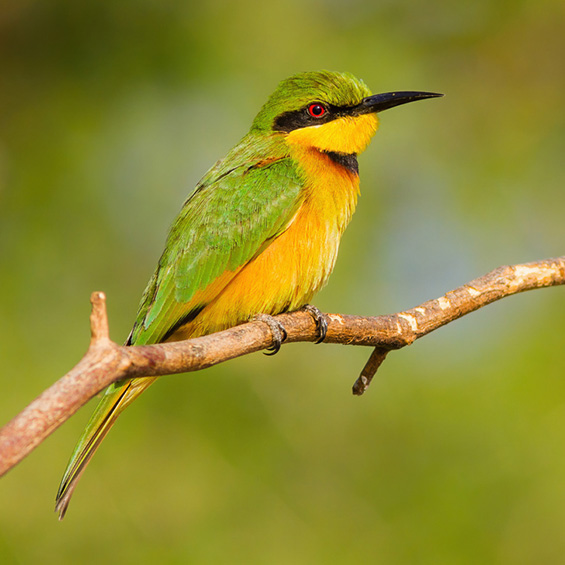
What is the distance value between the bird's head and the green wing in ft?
0.72

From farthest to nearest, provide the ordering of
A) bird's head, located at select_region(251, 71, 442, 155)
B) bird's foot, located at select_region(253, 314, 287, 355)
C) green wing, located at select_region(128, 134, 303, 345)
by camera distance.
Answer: bird's head, located at select_region(251, 71, 442, 155) → green wing, located at select_region(128, 134, 303, 345) → bird's foot, located at select_region(253, 314, 287, 355)

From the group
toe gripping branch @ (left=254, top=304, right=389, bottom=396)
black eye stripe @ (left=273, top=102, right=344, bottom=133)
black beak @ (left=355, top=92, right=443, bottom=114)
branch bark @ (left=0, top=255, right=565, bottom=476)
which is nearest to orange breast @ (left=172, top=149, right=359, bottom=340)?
branch bark @ (left=0, top=255, right=565, bottom=476)

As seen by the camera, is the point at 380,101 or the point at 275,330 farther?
the point at 380,101

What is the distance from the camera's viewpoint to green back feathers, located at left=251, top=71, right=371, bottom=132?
332cm

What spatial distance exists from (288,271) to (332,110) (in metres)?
0.82

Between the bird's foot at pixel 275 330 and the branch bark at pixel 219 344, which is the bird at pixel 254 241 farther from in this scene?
the branch bark at pixel 219 344

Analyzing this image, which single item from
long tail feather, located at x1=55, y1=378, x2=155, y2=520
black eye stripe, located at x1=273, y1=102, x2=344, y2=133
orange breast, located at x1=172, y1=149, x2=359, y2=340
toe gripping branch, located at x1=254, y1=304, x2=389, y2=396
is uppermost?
black eye stripe, located at x1=273, y1=102, x2=344, y2=133

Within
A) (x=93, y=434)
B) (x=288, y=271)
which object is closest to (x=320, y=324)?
(x=288, y=271)

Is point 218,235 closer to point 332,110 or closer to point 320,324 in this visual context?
point 320,324

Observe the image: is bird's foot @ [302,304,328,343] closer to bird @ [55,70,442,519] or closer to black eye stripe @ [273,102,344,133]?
bird @ [55,70,442,519]

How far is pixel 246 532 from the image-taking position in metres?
3.63

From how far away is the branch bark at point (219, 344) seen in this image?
1.53 metres

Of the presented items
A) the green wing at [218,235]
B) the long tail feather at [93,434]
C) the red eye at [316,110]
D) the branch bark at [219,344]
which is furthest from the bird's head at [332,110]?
the long tail feather at [93,434]

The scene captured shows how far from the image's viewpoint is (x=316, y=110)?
3330 millimetres
